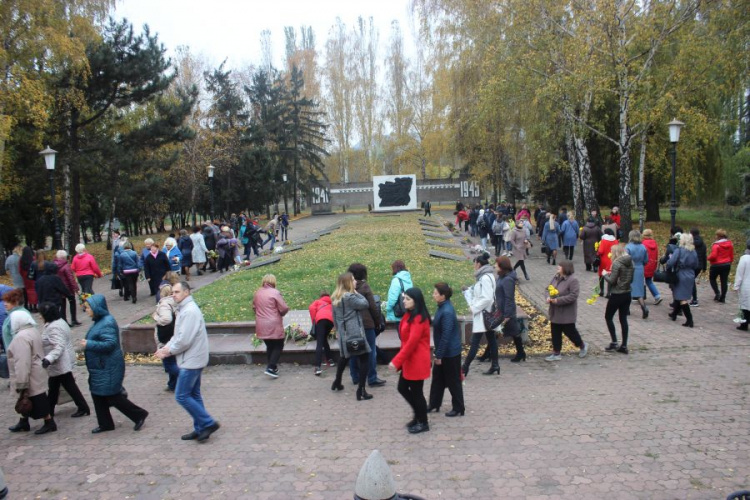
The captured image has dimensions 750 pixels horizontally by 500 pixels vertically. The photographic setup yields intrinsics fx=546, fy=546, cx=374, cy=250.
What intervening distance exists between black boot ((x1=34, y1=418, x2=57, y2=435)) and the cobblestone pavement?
0.09 meters

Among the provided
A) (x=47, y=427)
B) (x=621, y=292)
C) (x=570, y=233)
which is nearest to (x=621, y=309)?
(x=621, y=292)

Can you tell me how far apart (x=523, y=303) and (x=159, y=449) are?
8.56m

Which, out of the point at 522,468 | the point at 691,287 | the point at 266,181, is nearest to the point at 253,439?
the point at 522,468

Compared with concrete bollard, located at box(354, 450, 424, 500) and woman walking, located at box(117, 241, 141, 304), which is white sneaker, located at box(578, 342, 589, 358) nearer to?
concrete bollard, located at box(354, 450, 424, 500)

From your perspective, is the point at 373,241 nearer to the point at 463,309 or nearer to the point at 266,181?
the point at 463,309

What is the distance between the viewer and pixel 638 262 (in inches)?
428

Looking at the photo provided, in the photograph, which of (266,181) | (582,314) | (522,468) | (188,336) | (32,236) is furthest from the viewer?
(266,181)

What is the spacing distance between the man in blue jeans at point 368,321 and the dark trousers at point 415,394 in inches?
55.9

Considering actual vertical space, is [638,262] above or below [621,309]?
above

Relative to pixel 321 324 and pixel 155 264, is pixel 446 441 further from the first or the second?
pixel 155 264

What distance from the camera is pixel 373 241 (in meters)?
20.0

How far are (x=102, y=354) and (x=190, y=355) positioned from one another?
3.53 feet

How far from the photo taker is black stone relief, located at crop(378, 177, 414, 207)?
45.8m

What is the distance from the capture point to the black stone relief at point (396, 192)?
4578 centimetres
